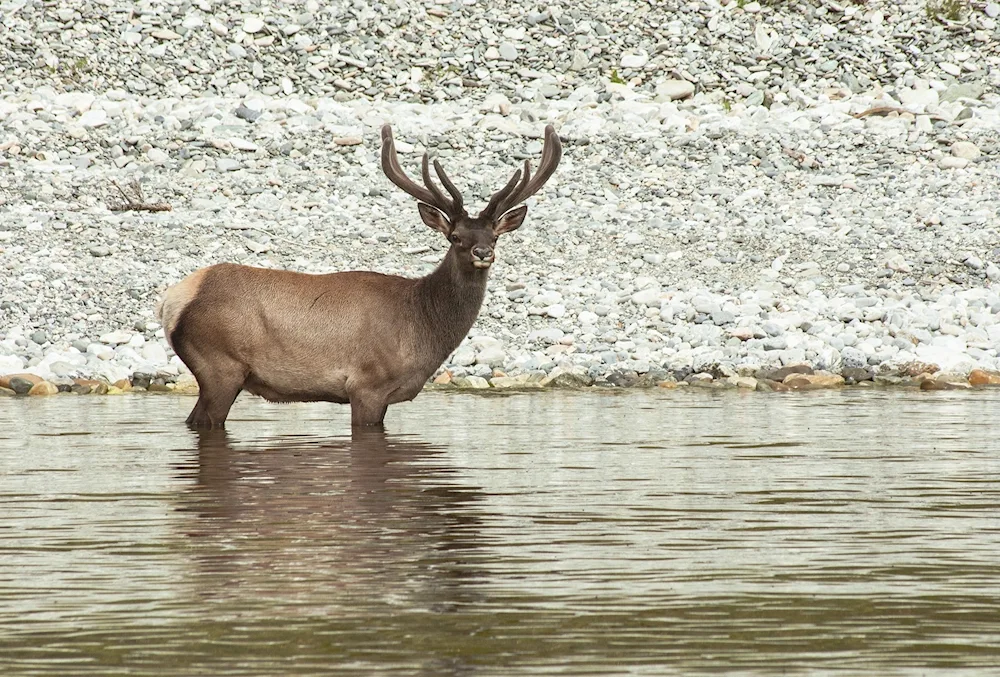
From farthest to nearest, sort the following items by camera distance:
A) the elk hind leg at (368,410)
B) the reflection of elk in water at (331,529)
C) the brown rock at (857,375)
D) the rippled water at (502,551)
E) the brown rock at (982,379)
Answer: the brown rock at (857,375) → the brown rock at (982,379) → the elk hind leg at (368,410) → the reflection of elk in water at (331,529) → the rippled water at (502,551)

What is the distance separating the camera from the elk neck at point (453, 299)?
45.9 feet

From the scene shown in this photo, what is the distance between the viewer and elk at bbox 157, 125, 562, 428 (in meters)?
13.7

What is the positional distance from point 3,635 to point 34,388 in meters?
12.1

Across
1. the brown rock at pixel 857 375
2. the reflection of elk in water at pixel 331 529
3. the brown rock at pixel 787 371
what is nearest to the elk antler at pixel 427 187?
the reflection of elk in water at pixel 331 529

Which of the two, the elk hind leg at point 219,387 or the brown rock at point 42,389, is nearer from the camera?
the elk hind leg at point 219,387

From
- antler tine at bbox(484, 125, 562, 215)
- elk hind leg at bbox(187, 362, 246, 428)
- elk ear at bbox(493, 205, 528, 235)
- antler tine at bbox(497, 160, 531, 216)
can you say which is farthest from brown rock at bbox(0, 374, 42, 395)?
elk ear at bbox(493, 205, 528, 235)

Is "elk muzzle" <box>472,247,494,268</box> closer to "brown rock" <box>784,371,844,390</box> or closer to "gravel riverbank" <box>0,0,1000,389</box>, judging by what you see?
"gravel riverbank" <box>0,0,1000,389</box>

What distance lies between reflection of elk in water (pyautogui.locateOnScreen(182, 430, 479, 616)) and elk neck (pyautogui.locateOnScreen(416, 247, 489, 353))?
179 centimetres

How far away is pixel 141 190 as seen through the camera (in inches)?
1046

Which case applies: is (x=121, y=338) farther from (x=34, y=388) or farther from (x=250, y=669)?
(x=250, y=669)

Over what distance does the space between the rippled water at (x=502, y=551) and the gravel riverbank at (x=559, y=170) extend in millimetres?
6623

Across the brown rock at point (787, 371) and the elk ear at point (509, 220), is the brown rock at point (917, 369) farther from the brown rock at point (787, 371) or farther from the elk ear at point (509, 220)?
the elk ear at point (509, 220)

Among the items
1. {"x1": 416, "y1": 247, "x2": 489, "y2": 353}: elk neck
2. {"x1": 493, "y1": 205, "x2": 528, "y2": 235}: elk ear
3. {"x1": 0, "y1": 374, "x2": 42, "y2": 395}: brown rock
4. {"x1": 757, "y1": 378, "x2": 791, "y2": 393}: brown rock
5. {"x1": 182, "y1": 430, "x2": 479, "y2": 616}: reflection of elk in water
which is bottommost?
{"x1": 757, "y1": 378, "x2": 791, "y2": 393}: brown rock

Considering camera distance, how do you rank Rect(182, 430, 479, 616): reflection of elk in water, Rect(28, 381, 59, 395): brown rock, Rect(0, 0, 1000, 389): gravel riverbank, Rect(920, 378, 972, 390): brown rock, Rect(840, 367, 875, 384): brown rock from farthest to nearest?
Rect(0, 0, 1000, 389): gravel riverbank, Rect(840, 367, 875, 384): brown rock, Rect(920, 378, 972, 390): brown rock, Rect(28, 381, 59, 395): brown rock, Rect(182, 430, 479, 616): reflection of elk in water
